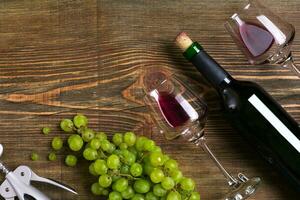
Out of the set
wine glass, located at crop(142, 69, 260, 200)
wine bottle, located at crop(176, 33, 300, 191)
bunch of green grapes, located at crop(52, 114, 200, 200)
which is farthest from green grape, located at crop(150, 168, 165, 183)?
wine bottle, located at crop(176, 33, 300, 191)

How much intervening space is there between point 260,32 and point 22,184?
641 millimetres

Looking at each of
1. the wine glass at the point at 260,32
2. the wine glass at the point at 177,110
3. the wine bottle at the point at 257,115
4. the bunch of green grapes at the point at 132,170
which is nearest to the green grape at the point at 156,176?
the bunch of green grapes at the point at 132,170

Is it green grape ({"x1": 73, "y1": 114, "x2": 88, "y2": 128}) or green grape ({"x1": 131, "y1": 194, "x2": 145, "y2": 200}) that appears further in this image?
green grape ({"x1": 73, "y1": 114, "x2": 88, "y2": 128})

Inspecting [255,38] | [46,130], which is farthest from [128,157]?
[255,38]

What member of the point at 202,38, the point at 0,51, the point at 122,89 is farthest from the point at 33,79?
the point at 202,38

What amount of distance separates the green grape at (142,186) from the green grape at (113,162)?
59 mm

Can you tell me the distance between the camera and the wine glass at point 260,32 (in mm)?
1299

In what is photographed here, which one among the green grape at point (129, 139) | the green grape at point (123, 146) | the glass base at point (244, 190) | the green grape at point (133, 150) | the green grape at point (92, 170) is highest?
the green grape at point (129, 139)

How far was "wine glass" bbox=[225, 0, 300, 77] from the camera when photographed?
1.30 metres

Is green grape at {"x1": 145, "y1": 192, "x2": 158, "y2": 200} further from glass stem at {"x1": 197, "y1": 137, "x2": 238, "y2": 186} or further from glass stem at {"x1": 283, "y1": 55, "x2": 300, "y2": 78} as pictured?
glass stem at {"x1": 283, "y1": 55, "x2": 300, "y2": 78}

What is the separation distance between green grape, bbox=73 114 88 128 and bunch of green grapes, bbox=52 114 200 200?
35 millimetres

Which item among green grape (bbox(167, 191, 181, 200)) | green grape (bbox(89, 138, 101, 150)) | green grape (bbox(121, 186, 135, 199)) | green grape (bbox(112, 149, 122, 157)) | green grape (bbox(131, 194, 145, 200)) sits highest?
green grape (bbox(89, 138, 101, 150))

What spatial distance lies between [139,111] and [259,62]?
0.31m

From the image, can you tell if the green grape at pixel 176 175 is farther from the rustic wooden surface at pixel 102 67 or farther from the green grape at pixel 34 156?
the green grape at pixel 34 156
